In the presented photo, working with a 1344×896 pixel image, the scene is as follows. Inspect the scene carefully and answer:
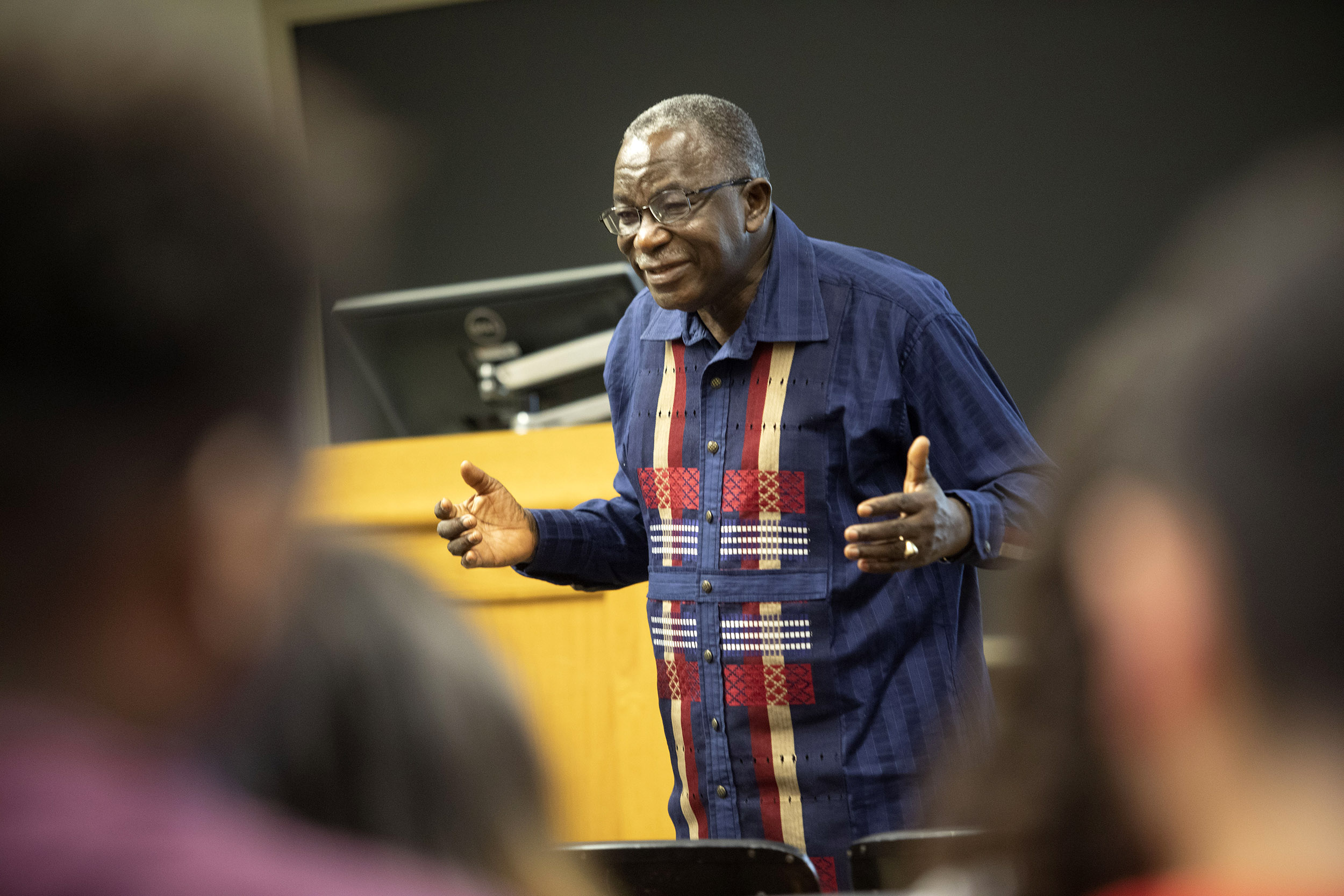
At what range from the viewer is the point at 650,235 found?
5.68 ft

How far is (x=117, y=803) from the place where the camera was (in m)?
0.32

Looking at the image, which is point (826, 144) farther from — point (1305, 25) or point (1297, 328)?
point (1297, 328)

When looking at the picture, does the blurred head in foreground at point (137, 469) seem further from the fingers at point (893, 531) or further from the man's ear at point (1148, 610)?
the fingers at point (893, 531)

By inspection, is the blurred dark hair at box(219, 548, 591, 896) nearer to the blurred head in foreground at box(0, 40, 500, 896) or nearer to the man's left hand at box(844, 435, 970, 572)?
the blurred head in foreground at box(0, 40, 500, 896)

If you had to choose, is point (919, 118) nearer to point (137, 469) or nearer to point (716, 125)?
point (716, 125)

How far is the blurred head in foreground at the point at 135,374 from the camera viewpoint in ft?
1.06

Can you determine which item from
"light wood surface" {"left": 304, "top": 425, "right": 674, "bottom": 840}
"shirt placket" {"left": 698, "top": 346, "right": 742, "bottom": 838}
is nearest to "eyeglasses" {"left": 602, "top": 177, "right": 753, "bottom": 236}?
"shirt placket" {"left": 698, "top": 346, "right": 742, "bottom": 838}

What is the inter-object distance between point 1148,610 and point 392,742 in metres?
0.25

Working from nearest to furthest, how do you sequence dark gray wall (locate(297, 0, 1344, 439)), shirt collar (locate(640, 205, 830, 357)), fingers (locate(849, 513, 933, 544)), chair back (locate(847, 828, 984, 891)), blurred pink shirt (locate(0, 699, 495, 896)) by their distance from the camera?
blurred pink shirt (locate(0, 699, 495, 896)) → chair back (locate(847, 828, 984, 891)) → fingers (locate(849, 513, 933, 544)) → shirt collar (locate(640, 205, 830, 357)) → dark gray wall (locate(297, 0, 1344, 439))

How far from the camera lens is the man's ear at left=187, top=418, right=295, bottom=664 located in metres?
0.35

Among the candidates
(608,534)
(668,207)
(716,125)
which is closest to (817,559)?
(608,534)

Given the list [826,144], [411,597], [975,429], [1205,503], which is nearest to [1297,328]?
[1205,503]

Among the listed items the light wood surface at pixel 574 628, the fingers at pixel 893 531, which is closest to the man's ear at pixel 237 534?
the fingers at pixel 893 531

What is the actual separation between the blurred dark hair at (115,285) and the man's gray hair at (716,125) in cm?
147
